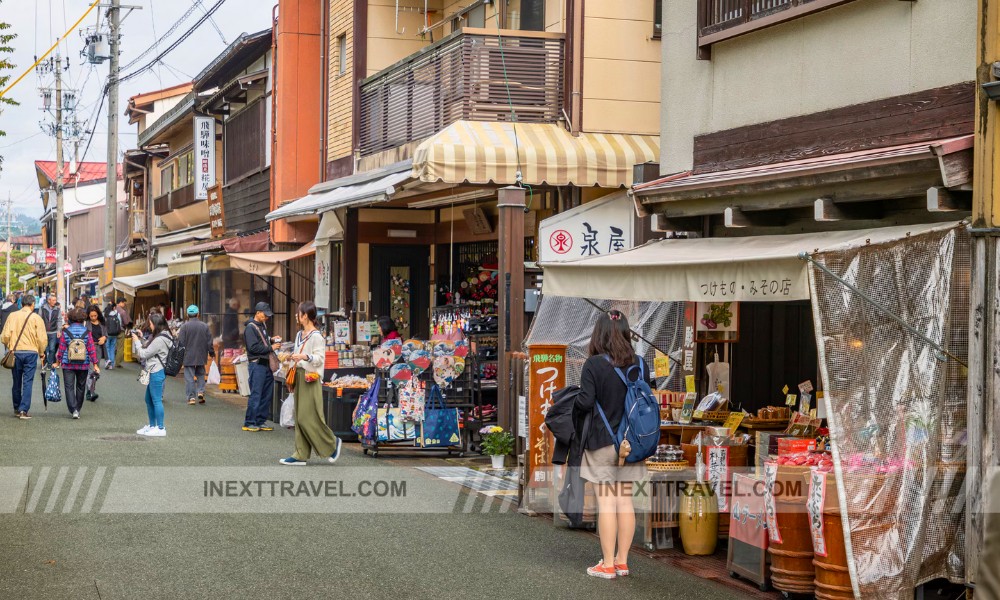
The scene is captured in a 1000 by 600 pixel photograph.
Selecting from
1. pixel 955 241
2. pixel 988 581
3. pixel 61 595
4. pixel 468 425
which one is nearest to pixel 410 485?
pixel 468 425

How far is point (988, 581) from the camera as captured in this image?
13.0 ft

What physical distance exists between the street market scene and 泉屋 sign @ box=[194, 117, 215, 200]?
11833mm

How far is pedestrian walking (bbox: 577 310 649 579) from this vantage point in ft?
28.5

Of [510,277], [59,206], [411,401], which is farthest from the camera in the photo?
[59,206]

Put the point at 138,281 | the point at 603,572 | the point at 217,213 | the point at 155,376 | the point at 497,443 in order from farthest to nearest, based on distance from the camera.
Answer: the point at 138,281 → the point at 217,213 → the point at 155,376 → the point at 497,443 → the point at 603,572

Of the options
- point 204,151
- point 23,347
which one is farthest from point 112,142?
point 23,347

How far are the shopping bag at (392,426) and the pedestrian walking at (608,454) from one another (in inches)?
260

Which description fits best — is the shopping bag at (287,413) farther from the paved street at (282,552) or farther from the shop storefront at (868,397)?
the shop storefront at (868,397)

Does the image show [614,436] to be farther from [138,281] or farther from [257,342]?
[138,281]

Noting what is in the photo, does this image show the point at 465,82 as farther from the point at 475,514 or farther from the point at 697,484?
the point at 697,484

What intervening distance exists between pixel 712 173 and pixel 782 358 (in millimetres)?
1963

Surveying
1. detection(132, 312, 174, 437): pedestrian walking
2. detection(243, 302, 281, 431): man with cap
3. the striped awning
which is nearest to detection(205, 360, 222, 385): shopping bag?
detection(243, 302, 281, 431): man with cap

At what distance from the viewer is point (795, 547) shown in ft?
26.5

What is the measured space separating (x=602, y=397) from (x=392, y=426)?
6.82 meters
